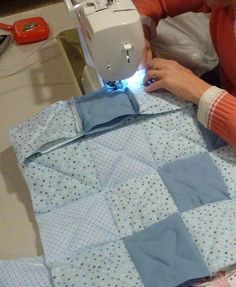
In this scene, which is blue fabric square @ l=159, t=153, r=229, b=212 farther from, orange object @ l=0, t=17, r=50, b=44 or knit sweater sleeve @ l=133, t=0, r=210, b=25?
orange object @ l=0, t=17, r=50, b=44

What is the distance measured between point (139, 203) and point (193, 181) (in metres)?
0.11

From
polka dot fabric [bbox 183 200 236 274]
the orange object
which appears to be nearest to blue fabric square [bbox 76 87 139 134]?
polka dot fabric [bbox 183 200 236 274]

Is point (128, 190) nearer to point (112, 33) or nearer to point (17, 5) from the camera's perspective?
point (112, 33)

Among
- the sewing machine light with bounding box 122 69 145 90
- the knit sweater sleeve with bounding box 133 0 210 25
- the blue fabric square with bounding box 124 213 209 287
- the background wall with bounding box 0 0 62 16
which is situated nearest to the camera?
the blue fabric square with bounding box 124 213 209 287

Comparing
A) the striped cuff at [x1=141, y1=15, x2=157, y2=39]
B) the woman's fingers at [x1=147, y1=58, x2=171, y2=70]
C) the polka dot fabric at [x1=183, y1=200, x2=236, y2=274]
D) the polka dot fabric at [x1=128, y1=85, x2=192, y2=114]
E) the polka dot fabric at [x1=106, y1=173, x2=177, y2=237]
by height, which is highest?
the striped cuff at [x1=141, y1=15, x2=157, y2=39]

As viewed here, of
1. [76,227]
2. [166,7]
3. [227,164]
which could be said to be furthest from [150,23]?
[76,227]

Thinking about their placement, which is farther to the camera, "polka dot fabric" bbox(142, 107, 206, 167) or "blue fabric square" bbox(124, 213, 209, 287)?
"polka dot fabric" bbox(142, 107, 206, 167)

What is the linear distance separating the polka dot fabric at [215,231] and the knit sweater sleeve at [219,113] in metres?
0.13

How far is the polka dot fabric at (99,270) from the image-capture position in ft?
2.34

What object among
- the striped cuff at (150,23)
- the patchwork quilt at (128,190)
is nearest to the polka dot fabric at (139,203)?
the patchwork quilt at (128,190)

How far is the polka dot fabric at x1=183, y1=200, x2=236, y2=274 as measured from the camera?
73cm

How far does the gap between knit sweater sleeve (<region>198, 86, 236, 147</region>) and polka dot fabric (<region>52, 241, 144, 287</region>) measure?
0.29 m

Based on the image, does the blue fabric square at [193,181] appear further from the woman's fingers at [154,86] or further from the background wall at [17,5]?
the background wall at [17,5]

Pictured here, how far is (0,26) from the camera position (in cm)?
138
